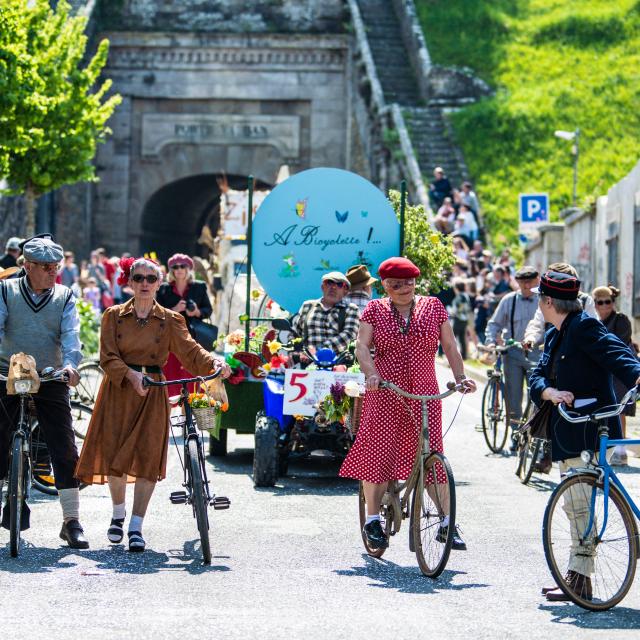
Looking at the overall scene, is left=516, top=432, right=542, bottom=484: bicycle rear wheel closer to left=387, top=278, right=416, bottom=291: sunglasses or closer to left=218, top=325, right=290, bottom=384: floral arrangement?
left=218, top=325, right=290, bottom=384: floral arrangement

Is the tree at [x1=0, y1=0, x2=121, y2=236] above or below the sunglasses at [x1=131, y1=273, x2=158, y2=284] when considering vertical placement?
above

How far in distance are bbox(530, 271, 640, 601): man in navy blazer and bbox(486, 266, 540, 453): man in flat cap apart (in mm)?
6581

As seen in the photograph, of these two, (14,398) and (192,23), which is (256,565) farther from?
(192,23)

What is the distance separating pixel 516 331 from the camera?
15477 mm

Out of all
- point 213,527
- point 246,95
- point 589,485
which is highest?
point 246,95

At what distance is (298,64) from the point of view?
144 ft

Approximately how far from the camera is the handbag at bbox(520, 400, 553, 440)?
8.27 meters

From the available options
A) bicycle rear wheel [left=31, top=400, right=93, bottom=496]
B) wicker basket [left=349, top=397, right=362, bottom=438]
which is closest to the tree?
bicycle rear wheel [left=31, top=400, right=93, bottom=496]

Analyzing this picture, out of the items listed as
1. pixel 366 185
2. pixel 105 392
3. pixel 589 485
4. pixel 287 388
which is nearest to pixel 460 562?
pixel 589 485

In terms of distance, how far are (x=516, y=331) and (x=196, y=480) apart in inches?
273

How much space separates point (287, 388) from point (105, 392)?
300 centimetres

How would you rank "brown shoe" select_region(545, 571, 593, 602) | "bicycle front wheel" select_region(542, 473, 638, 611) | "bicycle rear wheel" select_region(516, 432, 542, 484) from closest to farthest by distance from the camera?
"bicycle front wheel" select_region(542, 473, 638, 611) → "brown shoe" select_region(545, 571, 593, 602) → "bicycle rear wheel" select_region(516, 432, 542, 484)

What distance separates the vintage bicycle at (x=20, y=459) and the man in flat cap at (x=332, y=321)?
3.28 m

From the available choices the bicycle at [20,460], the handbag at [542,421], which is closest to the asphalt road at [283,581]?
the bicycle at [20,460]
